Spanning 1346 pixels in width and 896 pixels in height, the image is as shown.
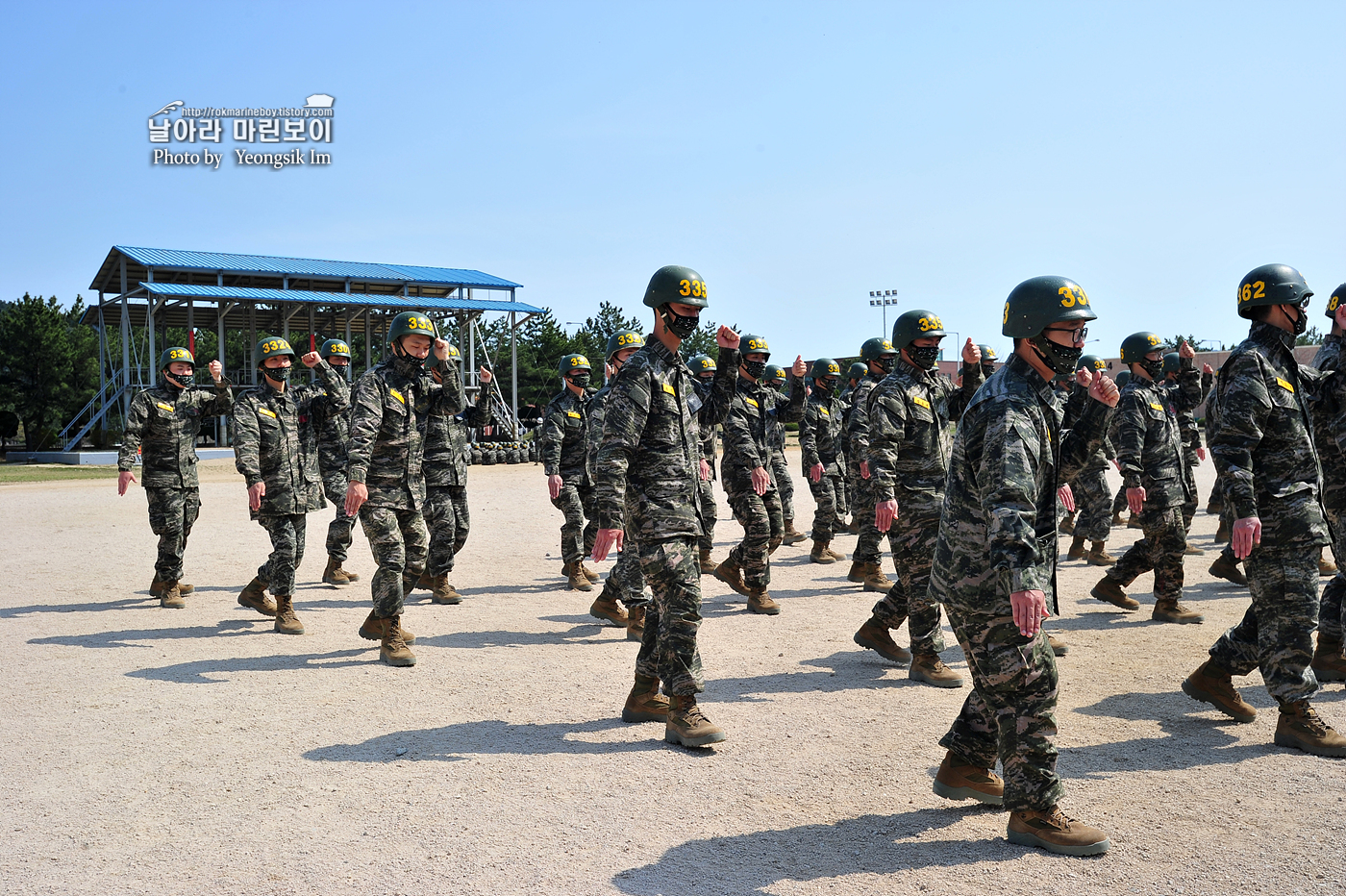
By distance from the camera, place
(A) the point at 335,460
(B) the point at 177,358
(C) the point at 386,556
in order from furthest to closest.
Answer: (A) the point at 335,460, (B) the point at 177,358, (C) the point at 386,556

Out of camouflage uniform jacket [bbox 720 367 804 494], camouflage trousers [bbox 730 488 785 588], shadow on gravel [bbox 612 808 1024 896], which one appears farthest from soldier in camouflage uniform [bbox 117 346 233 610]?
shadow on gravel [bbox 612 808 1024 896]

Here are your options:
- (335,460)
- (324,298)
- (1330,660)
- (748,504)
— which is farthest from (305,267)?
(1330,660)

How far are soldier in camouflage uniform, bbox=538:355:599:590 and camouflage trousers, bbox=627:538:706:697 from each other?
497 cm

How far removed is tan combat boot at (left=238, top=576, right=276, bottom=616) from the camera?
9.05 meters

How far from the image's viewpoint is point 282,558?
8.59m

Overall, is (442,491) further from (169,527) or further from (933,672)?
(933,672)

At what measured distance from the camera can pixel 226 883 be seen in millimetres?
3795

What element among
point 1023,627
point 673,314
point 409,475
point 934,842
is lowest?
point 934,842

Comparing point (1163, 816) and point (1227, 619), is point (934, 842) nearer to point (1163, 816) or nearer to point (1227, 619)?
point (1163, 816)

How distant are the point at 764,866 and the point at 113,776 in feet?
10.9

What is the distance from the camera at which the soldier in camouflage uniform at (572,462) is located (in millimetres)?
10531

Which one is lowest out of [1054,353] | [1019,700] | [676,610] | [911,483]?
[1019,700]

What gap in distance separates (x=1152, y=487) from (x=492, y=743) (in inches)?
232

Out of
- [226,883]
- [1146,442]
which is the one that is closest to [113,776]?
[226,883]
